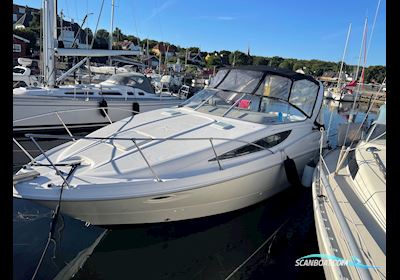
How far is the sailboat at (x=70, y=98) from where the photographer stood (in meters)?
9.71

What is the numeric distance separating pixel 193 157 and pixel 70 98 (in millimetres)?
7539

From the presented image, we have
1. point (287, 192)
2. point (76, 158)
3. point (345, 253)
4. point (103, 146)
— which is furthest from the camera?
point (287, 192)

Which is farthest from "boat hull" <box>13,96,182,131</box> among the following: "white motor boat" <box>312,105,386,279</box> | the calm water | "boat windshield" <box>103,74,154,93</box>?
"white motor boat" <box>312,105,386,279</box>

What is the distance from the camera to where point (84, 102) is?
34.5ft

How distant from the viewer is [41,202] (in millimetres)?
3508

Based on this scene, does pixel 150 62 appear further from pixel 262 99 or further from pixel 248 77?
Answer: pixel 262 99

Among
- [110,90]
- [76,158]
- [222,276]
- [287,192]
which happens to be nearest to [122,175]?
[76,158]

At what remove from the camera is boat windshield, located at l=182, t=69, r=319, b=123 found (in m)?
5.89

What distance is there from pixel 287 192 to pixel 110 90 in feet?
25.7

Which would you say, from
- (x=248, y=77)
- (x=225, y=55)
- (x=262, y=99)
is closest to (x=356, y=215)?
(x=262, y=99)

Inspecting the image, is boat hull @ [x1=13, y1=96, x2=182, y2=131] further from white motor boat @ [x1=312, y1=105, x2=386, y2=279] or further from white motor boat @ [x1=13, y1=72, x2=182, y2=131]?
white motor boat @ [x1=312, y1=105, x2=386, y2=279]

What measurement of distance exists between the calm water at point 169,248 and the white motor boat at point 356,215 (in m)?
1.05

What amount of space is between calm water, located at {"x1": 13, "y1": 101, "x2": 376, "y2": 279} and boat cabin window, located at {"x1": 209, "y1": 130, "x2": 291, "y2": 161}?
967mm

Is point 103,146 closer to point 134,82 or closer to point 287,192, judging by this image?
point 287,192
